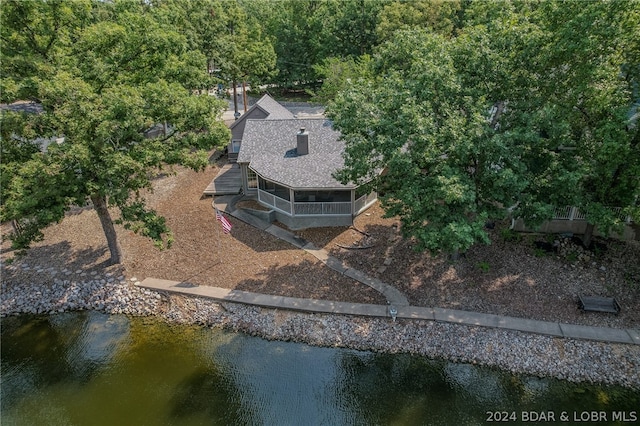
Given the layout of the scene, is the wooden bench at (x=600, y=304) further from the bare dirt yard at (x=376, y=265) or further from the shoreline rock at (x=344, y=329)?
the shoreline rock at (x=344, y=329)

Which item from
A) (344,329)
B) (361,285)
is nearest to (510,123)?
(361,285)

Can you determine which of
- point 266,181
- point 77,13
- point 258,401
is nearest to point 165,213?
point 266,181

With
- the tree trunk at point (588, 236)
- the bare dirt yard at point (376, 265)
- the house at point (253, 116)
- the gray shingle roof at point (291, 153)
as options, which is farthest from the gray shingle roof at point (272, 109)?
the tree trunk at point (588, 236)

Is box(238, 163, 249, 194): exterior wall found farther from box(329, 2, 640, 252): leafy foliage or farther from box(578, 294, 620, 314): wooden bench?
box(578, 294, 620, 314): wooden bench

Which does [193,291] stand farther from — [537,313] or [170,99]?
[537,313]

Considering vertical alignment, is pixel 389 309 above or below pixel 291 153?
below

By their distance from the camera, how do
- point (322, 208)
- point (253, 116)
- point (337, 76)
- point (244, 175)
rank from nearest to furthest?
point (322, 208), point (244, 175), point (253, 116), point (337, 76)

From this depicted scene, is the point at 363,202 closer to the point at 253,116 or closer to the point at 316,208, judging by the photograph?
the point at 316,208
